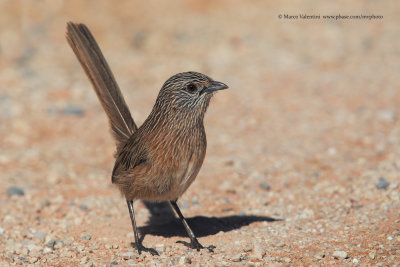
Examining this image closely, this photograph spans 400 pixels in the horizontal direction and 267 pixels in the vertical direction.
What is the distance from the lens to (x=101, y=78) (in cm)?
624

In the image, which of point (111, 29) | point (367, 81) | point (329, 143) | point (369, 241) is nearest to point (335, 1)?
point (367, 81)

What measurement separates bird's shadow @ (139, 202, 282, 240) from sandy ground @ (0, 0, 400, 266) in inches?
0.9

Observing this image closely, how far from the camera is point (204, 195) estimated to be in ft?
22.9

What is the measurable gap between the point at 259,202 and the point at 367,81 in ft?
16.4

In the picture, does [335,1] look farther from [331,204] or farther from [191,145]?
[191,145]

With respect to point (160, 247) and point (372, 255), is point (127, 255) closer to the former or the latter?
point (160, 247)

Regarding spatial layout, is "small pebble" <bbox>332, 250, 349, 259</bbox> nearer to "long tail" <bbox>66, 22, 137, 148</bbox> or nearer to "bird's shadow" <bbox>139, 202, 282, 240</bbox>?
"bird's shadow" <bbox>139, 202, 282, 240</bbox>

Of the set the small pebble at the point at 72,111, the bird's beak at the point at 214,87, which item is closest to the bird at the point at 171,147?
the bird's beak at the point at 214,87

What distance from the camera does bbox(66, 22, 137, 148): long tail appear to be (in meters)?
6.21

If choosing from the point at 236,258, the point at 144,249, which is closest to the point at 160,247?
the point at 144,249

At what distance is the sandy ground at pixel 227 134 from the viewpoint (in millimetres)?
5504

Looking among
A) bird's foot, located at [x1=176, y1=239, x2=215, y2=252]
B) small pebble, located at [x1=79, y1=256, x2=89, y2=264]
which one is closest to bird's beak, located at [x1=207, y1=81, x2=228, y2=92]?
bird's foot, located at [x1=176, y1=239, x2=215, y2=252]

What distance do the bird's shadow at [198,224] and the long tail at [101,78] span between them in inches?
39.3

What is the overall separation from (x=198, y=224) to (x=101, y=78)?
6.40 feet
